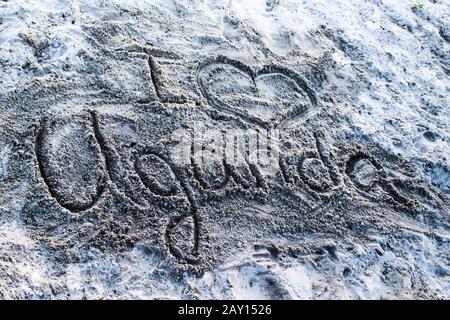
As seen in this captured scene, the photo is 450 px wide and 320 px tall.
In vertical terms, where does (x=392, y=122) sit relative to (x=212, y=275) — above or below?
above

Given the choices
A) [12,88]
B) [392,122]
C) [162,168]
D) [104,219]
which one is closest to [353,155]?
[392,122]

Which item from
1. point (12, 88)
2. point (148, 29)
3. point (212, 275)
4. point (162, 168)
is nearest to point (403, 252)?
point (212, 275)

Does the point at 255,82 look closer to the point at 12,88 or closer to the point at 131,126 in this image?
the point at 131,126

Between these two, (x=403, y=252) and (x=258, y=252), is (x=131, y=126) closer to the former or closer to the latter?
(x=258, y=252)
